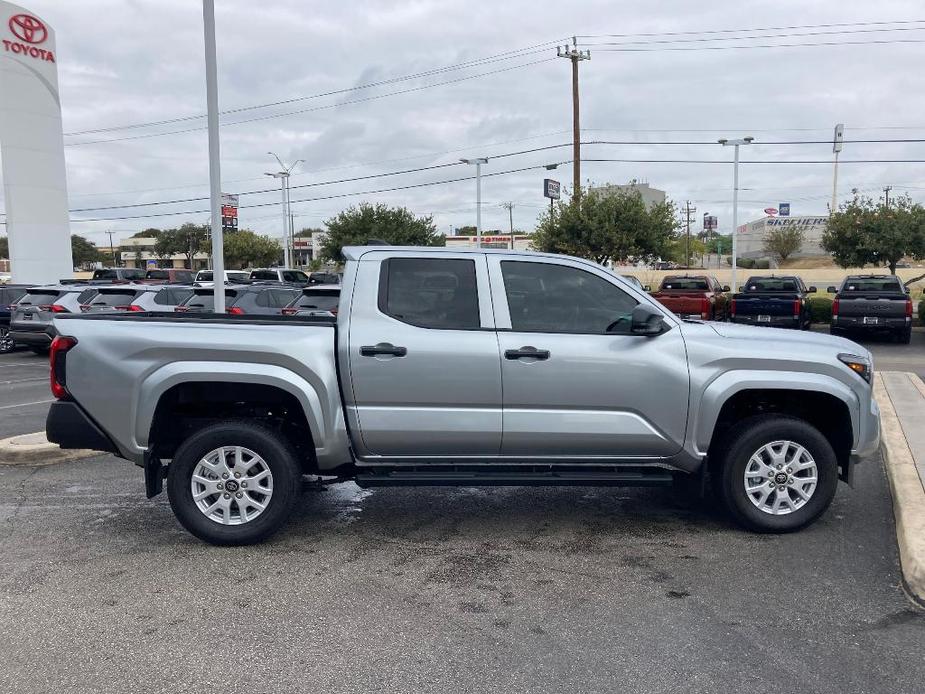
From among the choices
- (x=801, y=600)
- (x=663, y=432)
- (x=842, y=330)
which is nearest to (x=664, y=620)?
(x=801, y=600)

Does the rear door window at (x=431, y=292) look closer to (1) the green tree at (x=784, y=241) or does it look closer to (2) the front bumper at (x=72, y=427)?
(2) the front bumper at (x=72, y=427)

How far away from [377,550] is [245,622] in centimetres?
121

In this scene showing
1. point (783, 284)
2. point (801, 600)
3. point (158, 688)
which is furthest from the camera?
point (783, 284)

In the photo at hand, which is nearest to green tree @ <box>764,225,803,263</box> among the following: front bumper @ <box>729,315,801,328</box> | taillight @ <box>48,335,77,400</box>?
front bumper @ <box>729,315,801,328</box>

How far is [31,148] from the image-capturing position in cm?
2880

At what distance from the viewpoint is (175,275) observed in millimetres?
37031

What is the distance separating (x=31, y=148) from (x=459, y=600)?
3051cm

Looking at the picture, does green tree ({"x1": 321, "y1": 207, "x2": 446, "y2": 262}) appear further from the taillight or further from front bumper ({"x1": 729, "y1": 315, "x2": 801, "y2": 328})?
the taillight

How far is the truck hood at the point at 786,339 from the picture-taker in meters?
5.26

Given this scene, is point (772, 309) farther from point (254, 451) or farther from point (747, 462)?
point (254, 451)

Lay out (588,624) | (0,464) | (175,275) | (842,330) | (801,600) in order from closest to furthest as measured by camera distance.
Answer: (588,624)
(801,600)
(0,464)
(842,330)
(175,275)

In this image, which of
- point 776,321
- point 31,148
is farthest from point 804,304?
point 31,148

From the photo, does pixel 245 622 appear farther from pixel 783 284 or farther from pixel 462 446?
pixel 783 284

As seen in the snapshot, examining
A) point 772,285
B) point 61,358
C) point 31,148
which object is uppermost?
point 31,148
